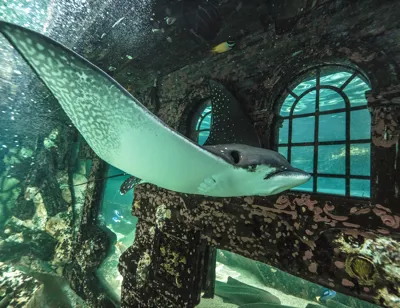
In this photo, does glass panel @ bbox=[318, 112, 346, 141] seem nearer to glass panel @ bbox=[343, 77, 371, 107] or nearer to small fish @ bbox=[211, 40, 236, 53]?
glass panel @ bbox=[343, 77, 371, 107]

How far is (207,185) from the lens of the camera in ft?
5.98

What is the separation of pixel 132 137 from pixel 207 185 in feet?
2.49

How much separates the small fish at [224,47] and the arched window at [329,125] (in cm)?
146

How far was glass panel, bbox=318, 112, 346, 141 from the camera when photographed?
18.0 m

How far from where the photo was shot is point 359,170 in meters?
26.5

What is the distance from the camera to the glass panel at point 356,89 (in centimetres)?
1045

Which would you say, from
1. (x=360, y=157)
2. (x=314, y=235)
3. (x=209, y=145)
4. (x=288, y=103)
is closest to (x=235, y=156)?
(x=209, y=145)

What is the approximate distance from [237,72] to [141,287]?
4.34 m

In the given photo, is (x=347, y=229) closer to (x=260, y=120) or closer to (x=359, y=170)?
(x=260, y=120)

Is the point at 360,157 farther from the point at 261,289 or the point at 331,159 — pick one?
the point at 261,289

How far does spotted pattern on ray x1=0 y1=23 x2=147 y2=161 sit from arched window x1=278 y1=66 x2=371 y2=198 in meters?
2.51

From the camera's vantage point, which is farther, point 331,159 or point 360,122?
point 331,159

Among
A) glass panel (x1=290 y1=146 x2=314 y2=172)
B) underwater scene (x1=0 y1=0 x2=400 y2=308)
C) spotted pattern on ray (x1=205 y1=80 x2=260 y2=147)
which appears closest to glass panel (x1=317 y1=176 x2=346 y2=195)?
glass panel (x1=290 y1=146 x2=314 y2=172)

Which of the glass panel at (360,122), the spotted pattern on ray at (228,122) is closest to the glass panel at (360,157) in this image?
the glass panel at (360,122)
